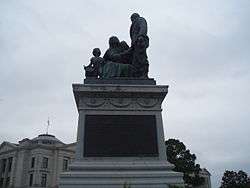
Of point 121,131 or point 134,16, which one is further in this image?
point 134,16

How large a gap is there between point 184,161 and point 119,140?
1030 inches

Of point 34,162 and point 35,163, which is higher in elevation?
point 34,162

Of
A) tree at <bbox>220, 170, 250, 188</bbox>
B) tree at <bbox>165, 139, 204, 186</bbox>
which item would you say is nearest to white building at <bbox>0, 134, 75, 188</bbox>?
tree at <bbox>165, 139, 204, 186</bbox>

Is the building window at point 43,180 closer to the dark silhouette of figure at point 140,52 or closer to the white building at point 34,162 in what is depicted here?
the white building at point 34,162

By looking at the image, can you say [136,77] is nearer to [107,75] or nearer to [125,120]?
[107,75]

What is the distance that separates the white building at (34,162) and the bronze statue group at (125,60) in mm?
53999

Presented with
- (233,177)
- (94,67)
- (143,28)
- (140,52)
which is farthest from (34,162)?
(140,52)

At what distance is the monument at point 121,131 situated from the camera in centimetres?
1097

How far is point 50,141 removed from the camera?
71.4 m

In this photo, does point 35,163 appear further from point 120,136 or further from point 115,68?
point 120,136

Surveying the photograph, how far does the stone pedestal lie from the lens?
10939 millimetres

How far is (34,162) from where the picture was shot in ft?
219

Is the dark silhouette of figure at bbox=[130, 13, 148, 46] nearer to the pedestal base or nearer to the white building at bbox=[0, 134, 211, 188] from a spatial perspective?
the pedestal base

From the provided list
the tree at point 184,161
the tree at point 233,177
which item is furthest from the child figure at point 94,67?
the tree at point 233,177
